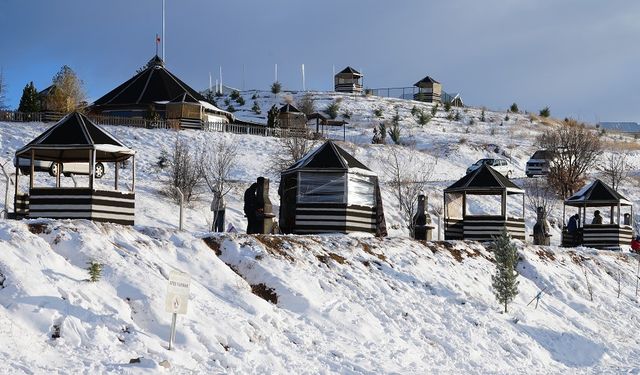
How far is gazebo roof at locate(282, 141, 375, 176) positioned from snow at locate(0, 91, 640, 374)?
152 inches

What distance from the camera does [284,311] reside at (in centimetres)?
1371

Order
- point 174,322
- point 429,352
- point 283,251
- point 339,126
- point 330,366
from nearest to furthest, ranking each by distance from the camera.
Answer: point 174,322 → point 330,366 → point 429,352 → point 283,251 → point 339,126

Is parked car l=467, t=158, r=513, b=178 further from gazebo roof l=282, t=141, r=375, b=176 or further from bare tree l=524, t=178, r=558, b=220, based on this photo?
gazebo roof l=282, t=141, r=375, b=176

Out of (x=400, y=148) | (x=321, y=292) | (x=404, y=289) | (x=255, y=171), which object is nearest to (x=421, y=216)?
(x=404, y=289)

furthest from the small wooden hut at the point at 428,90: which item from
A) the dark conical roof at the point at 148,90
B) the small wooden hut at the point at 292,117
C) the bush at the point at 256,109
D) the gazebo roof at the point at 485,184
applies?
the gazebo roof at the point at 485,184

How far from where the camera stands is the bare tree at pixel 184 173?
3697 centimetres

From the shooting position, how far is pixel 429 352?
14.2 m

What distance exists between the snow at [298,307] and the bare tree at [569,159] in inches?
1052

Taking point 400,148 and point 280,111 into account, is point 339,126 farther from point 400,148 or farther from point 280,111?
point 400,148

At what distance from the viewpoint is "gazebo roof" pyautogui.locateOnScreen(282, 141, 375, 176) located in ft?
77.7

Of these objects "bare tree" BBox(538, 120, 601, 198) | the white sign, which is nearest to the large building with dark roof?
"bare tree" BBox(538, 120, 601, 198)

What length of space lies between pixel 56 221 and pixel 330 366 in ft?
15.2

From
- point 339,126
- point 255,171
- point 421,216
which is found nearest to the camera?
point 421,216

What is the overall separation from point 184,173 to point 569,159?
24.9 m
